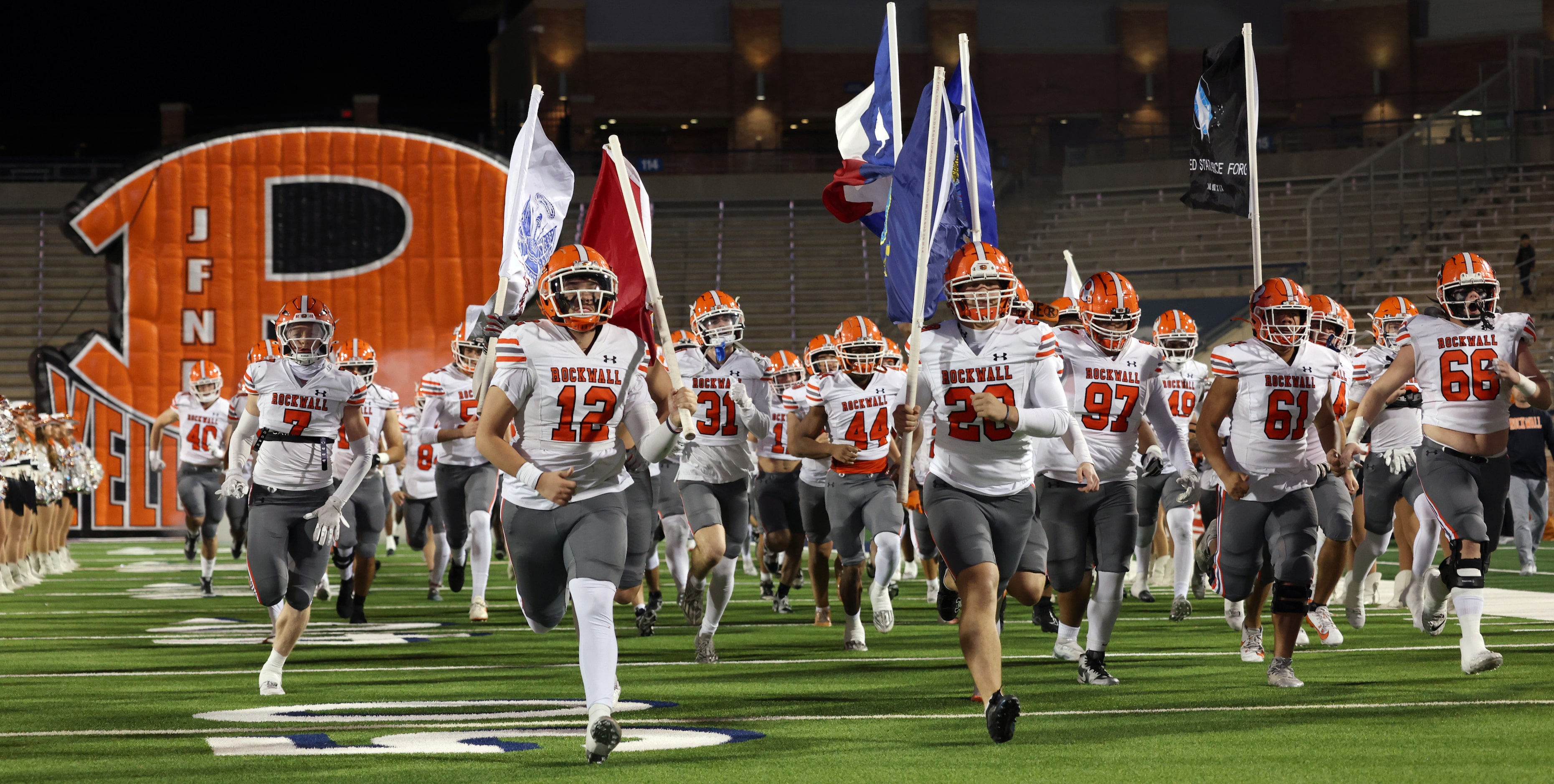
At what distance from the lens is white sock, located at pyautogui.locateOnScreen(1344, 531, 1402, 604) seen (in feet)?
37.2

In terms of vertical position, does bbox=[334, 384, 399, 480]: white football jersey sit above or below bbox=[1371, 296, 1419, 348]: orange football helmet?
below

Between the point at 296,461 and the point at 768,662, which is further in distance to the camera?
the point at 768,662

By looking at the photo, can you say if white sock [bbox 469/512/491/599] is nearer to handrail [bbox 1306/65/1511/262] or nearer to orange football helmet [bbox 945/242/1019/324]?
orange football helmet [bbox 945/242/1019/324]

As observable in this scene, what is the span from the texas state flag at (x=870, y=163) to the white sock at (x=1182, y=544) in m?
3.33

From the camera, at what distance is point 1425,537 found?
34.1 feet

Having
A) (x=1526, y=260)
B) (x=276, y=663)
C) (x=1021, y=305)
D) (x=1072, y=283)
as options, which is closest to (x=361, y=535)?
(x=276, y=663)

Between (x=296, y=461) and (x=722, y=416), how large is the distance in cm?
334

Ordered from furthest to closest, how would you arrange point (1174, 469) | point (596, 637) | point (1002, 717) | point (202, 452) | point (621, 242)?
point (202, 452), point (1174, 469), point (621, 242), point (596, 637), point (1002, 717)

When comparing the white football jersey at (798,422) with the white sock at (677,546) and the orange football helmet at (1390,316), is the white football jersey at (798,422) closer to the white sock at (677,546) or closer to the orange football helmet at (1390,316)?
the white sock at (677,546)

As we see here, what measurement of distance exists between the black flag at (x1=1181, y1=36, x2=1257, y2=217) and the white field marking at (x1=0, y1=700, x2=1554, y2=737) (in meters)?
5.38

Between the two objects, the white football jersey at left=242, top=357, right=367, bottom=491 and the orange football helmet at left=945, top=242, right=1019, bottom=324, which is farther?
the white football jersey at left=242, top=357, right=367, bottom=491

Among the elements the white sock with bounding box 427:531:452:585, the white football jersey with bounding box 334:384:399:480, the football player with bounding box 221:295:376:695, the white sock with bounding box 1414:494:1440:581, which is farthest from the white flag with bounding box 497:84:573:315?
the white sock with bounding box 427:531:452:585

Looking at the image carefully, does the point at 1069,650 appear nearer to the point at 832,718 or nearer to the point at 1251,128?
the point at 832,718

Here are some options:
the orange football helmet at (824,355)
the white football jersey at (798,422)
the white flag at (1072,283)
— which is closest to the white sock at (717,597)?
the white football jersey at (798,422)
